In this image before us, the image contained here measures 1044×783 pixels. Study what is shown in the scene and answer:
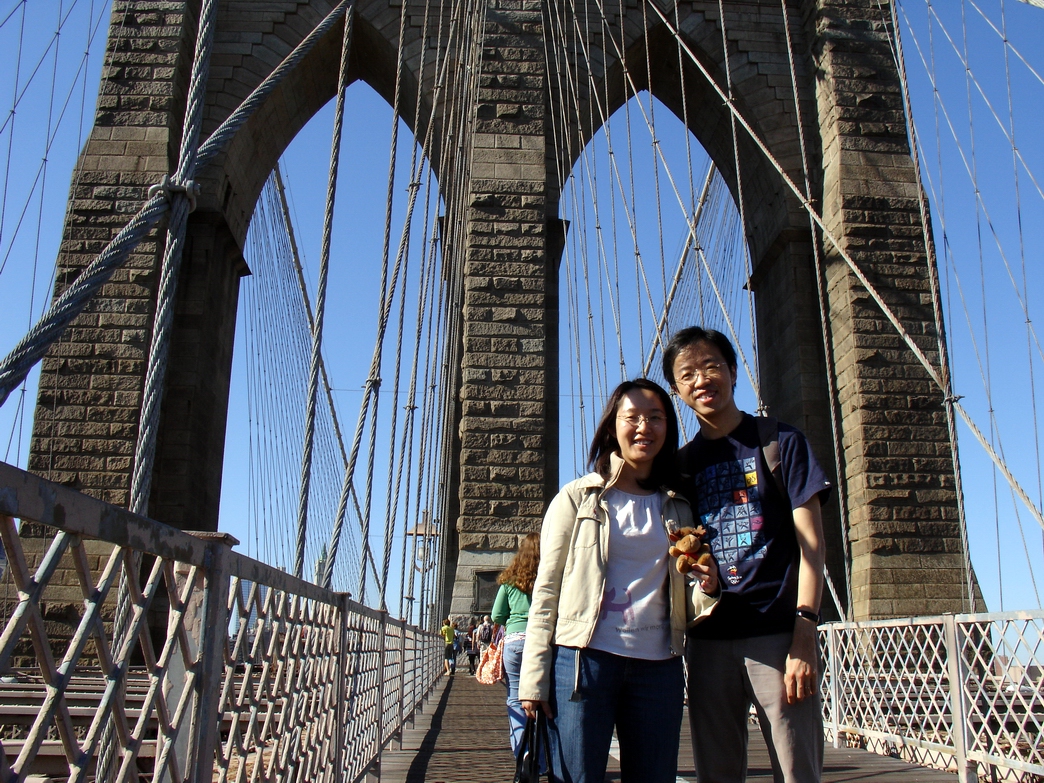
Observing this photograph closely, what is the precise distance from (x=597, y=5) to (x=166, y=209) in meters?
8.46

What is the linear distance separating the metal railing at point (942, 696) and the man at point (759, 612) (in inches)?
74.7

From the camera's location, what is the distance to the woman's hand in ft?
5.06

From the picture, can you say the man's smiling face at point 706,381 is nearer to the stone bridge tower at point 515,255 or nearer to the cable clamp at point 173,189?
the cable clamp at point 173,189

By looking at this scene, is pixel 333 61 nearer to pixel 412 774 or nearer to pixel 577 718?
pixel 412 774

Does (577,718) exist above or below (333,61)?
below

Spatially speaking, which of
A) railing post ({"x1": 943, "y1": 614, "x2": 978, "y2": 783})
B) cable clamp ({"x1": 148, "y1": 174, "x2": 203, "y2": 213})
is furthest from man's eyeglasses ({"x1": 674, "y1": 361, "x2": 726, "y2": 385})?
railing post ({"x1": 943, "y1": 614, "x2": 978, "y2": 783})

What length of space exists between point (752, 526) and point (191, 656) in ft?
3.15

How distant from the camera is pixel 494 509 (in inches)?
310

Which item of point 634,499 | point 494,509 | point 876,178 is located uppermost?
point 876,178

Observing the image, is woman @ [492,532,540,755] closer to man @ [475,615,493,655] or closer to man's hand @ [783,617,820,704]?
man's hand @ [783,617,820,704]

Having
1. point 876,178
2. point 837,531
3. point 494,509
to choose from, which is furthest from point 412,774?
point 876,178

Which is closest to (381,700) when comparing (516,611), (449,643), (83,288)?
(516,611)

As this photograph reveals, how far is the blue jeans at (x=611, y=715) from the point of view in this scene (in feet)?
4.98

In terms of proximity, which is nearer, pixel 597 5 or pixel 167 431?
pixel 167 431
